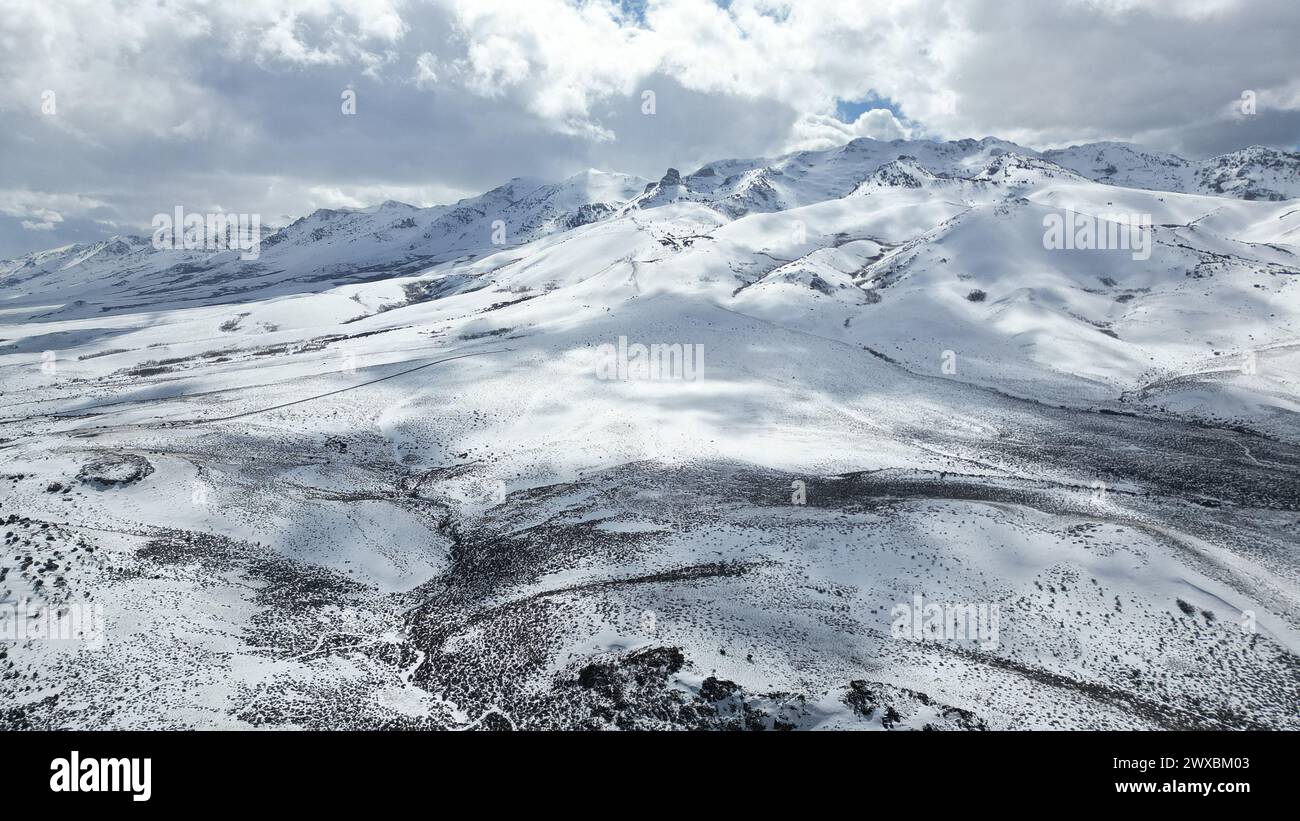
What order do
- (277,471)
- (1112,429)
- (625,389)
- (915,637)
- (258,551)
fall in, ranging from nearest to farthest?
(915,637), (258,551), (277,471), (1112,429), (625,389)

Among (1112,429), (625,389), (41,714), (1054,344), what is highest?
(1054,344)

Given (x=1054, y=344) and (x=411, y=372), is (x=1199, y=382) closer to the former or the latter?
(x=1054, y=344)

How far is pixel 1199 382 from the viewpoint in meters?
54.3

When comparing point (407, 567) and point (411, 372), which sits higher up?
point (411, 372)

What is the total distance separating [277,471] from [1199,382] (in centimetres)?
7665

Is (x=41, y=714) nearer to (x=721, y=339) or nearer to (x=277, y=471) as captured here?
(x=277, y=471)

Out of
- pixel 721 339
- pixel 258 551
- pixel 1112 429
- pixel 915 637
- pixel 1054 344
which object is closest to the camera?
pixel 915 637

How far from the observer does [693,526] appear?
1303 inches

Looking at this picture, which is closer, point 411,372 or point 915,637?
point 915,637

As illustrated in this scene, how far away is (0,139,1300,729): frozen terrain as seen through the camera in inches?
816

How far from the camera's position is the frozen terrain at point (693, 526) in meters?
20.7
